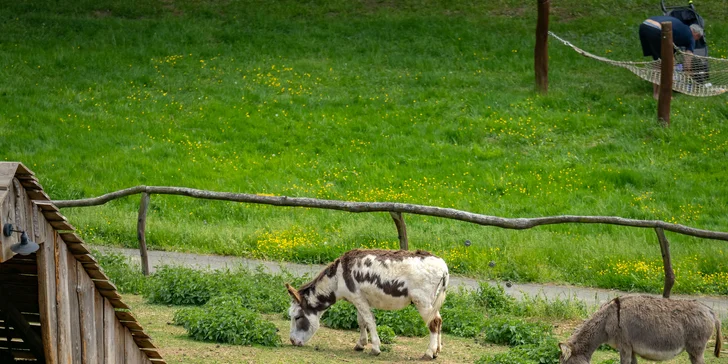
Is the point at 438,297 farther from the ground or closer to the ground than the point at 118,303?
closer to the ground

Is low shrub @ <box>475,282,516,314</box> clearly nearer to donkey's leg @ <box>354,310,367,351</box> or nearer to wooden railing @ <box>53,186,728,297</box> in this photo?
wooden railing @ <box>53,186,728,297</box>

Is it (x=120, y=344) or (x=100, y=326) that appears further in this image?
(x=120, y=344)

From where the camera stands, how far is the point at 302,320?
12.0 meters

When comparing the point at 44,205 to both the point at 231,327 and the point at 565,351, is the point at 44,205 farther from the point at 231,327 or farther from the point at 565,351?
the point at 565,351

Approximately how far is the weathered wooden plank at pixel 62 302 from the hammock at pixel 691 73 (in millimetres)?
18698

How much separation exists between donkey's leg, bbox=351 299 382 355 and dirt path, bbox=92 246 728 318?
3400 millimetres

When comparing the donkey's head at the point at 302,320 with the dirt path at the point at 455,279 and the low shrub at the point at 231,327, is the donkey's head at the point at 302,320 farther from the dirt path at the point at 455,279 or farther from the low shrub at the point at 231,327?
the dirt path at the point at 455,279

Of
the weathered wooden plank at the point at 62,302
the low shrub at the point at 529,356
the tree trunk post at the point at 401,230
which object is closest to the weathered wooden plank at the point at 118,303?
the weathered wooden plank at the point at 62,302

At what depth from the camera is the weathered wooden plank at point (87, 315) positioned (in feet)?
26.2

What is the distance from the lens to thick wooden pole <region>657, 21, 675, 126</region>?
78.4 feet

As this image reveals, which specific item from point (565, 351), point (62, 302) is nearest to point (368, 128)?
point (565, 351)

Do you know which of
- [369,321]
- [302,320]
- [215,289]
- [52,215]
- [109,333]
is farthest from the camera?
[215,289]

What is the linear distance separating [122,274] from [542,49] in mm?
15028

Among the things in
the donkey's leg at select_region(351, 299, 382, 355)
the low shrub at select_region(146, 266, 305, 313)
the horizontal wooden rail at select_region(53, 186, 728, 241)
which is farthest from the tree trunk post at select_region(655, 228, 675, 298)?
the low shrub at select_region(146, 266, 305, 313)
